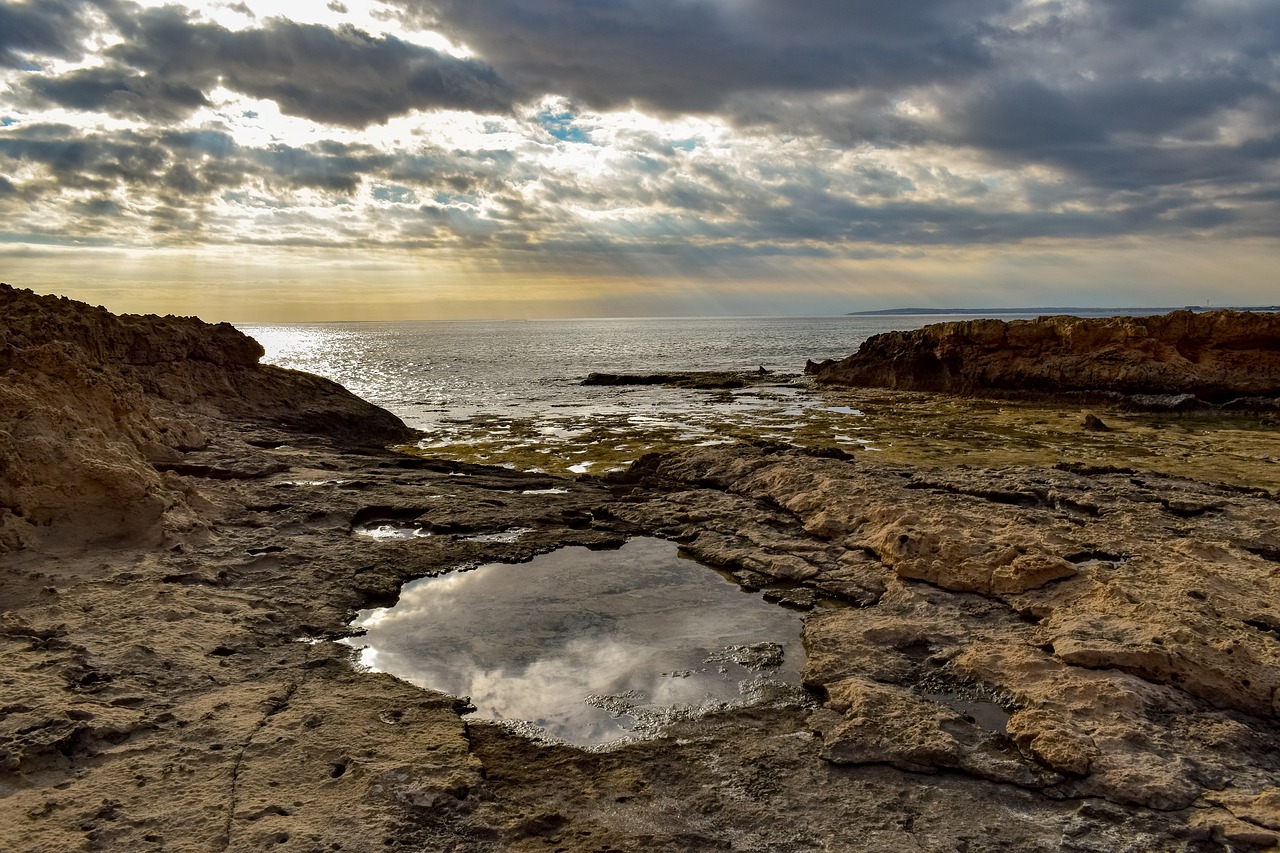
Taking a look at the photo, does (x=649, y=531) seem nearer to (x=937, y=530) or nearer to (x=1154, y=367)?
(x=937, y=530)

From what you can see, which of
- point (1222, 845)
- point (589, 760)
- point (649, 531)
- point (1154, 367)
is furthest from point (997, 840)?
point (1154, 367)

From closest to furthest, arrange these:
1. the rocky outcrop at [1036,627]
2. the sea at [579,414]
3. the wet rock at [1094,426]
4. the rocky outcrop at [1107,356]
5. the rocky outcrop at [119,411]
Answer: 1. the rocky outcrop at [1036,627]
2. the rocky outcrop at [119,411]
3. the sea at [579,414]
4. the wet rock at [1094,426]
5. the rocky outcrop at [1107,356]

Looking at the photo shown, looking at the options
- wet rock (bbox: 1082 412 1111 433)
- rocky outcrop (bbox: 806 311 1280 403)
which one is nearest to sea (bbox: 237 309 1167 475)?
rocky outcrop (bbox: 806 311 1280 403)

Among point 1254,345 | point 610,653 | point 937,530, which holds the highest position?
point 1254,345

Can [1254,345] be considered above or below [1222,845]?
above

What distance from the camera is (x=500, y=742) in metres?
6.11

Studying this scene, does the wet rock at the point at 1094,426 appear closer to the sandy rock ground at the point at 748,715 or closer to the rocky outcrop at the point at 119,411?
the sandy rock ground at the point at 748,715

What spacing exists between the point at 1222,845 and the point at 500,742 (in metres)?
5.13

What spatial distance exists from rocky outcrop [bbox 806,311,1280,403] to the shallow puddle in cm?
3166

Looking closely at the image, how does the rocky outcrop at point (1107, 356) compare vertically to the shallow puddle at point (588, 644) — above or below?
above

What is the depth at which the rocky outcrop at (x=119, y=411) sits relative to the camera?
9.49 meters

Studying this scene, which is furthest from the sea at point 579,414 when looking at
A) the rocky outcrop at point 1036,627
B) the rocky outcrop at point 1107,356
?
the rocky outcrop at point 1036,627

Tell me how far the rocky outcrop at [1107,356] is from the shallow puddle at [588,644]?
31.7 meters

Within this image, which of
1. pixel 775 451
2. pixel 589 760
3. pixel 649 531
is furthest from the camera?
pixel 775 451
